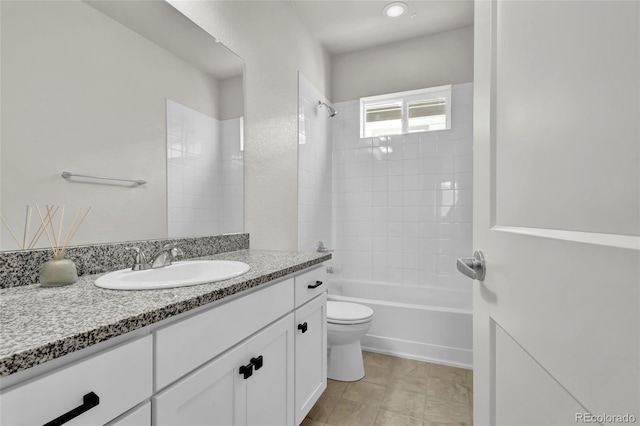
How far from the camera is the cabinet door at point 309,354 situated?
1.38 m

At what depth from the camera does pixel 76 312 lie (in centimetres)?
67

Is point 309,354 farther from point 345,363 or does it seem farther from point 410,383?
point 410,383

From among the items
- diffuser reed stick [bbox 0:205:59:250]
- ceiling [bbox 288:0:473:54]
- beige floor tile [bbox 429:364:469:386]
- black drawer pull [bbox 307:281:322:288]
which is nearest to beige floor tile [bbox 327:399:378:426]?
beige floor tile [bbox 429:364:469:386]

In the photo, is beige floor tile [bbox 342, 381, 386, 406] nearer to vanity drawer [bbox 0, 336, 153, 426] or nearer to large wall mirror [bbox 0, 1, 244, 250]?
large wall mirror [bbox 0, 1, 244, 250]

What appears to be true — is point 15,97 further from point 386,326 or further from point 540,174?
point 386,326

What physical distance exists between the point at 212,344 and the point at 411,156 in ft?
8.32

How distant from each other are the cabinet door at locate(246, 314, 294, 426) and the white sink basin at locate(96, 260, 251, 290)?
0.26 meters

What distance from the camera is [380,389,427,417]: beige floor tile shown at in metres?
1.77

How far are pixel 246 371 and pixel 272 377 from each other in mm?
206

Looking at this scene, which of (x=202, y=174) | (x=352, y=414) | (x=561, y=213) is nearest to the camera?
(x=561, y=213)

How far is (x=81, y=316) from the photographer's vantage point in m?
0.64

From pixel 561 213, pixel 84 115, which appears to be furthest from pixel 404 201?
pixel 561 213

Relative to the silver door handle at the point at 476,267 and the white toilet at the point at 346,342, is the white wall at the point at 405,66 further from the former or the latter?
the silver door handle at the point at 476,267

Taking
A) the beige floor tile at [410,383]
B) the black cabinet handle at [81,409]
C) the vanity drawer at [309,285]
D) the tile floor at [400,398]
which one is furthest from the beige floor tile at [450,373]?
the black cabinet handle at [81,409]
